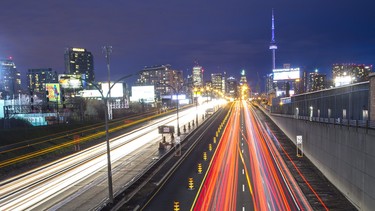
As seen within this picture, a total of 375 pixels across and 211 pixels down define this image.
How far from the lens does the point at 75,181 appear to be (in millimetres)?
33656

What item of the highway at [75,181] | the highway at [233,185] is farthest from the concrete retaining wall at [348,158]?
A: the highway at [75,181]

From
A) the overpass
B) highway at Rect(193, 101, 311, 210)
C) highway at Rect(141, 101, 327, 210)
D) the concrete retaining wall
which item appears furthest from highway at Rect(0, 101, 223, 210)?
the overpass

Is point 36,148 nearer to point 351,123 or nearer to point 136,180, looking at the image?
point 136,180

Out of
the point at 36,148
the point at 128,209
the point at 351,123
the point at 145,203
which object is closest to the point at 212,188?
the point at 145,203

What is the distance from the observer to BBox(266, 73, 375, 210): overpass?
22859 mm

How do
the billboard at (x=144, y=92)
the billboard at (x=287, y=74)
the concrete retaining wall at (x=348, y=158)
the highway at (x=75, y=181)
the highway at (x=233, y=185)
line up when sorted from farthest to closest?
the billboard at (x=287, y=74)
the billboard at (x=144, y=92)
the highway at (x=75, y=181)
the highway at (x=233, y=185)
the concrete retaining wall at (x=348, y=158)

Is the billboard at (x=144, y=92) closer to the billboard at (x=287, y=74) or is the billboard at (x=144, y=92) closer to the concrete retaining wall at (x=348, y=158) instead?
the billboard at (x=287, y=74)

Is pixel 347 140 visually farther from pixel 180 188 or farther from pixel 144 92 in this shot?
pixel 144 92

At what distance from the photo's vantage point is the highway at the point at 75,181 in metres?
26.8

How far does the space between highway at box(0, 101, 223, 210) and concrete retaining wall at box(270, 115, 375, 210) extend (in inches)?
713

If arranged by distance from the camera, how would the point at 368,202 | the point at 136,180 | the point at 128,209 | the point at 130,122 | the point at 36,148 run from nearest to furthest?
the point at 368,202 → the point at 128,209 → the point at 136,180 → the point at 36,148 → the point at 130,122

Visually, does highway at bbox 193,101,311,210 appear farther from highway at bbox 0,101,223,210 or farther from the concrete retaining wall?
highway at bbox 0,101,223,210

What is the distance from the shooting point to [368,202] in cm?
2223

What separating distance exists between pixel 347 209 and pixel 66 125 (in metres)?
55.3
